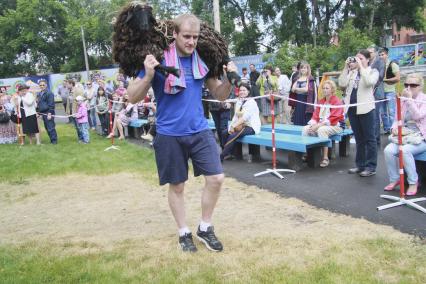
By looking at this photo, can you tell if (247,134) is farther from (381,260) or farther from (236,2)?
(236,2)

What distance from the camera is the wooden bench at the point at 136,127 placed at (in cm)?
1238

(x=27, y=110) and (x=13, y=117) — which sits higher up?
(x=27, y=110)

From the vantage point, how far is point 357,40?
20.4m

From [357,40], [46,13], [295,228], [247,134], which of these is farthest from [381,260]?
[46,13]

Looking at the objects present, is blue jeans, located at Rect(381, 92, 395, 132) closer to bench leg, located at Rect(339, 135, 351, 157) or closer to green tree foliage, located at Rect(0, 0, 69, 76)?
bench leg, located at Rect(339, 135, 351, 157)

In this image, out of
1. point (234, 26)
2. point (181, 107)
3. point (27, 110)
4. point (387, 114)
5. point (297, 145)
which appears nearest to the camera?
point (181, 107)

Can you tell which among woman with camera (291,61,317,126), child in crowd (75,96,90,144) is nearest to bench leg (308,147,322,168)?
woman with camera (291,61,317,126)

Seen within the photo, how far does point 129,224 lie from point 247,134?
12.5 ft

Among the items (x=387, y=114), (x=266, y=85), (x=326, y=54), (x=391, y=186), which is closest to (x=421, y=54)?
(x=326, y=54)

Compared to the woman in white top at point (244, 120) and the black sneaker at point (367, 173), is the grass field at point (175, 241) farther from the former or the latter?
the woman in white top at point (244, 120)

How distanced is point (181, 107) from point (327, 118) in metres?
4.30

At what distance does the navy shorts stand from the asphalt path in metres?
2.01

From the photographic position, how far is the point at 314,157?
725 cm

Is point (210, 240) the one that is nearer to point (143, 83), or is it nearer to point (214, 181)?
point (214, 181)
